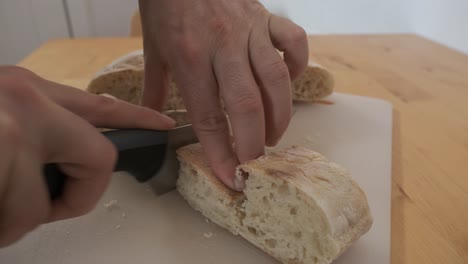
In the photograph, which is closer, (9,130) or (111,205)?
(9,130)

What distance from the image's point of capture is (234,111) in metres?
0.94

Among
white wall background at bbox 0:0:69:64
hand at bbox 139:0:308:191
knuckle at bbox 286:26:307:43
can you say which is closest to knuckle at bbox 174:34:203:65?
hand at bbox 139:0:308:191

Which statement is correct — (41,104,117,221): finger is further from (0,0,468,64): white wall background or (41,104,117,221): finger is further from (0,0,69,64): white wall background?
(0,0,69,64): white wall background

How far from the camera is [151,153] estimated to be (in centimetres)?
93

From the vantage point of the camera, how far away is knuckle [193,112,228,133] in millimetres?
976

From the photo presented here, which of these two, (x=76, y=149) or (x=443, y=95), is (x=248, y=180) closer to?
(x=76, y=149)

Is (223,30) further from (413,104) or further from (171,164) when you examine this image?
(413,104)

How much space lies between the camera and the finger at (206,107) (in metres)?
0.97

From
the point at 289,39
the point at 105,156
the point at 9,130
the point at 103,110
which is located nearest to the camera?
the point at 9,130

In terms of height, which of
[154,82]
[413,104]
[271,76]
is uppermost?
[271,76]

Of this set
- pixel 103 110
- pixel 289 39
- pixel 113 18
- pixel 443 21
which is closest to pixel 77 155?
pixel 103 110

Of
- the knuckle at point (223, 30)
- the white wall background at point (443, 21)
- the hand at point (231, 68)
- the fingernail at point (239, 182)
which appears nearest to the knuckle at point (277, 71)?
the hand at point (231, 68)

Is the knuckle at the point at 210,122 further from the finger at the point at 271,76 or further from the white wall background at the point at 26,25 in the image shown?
the white wall background at the point at 26,25

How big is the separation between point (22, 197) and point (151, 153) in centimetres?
42
